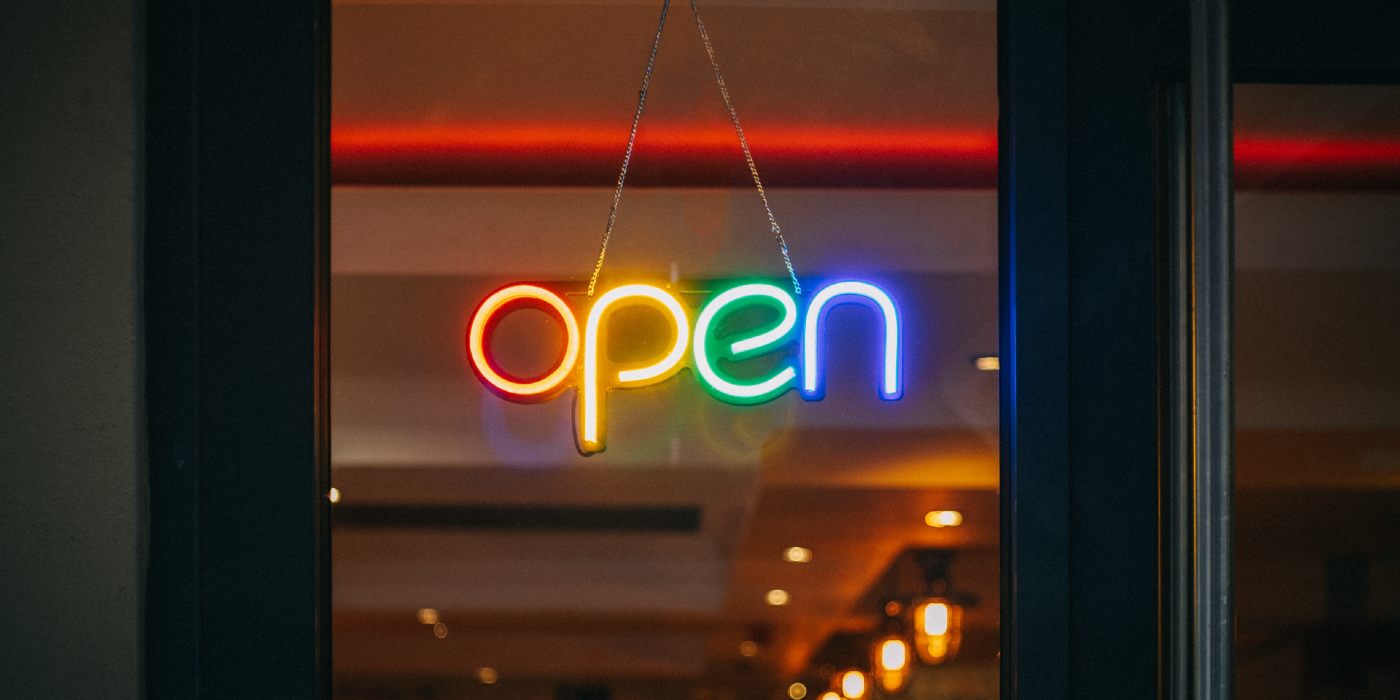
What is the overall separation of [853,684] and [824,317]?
9.90 m

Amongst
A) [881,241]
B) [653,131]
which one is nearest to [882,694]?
[881,241]

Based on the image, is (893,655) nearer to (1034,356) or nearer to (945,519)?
(945,519)

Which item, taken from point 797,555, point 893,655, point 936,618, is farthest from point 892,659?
point 936,618

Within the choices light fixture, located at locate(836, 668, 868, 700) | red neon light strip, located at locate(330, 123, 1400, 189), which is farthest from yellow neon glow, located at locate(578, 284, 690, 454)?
light fixture, located at locate(836, 668, 868, 700)

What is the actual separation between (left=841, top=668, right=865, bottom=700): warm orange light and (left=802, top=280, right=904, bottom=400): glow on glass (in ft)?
31.6

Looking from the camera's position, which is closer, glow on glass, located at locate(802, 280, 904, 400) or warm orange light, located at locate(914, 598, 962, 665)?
glow on glass, located at locate(802, 280, 904, 400)

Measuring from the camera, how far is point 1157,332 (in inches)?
95.7

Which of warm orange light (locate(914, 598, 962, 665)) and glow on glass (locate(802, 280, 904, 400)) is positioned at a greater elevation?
glow on glass (locate(802, 280, 904, 400))

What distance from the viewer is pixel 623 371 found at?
2.48 meters

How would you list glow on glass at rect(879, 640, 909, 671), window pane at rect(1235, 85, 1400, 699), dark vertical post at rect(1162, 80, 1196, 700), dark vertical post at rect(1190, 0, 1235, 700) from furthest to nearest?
glow on glass at rect(879, 640, 909, 671) → window pane at rect(1235, 85, 1400, 699) → dark vertical post at rect(1162, 80, 1196, 700) → dark vertical post at rect(1190, 0, 1235, 700)

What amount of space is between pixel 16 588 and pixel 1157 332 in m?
2.08

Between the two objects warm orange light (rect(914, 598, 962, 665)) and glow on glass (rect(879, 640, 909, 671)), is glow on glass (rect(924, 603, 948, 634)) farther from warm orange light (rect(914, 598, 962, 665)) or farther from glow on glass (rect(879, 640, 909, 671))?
glow on glass (rect(879, 640, 909, 671))

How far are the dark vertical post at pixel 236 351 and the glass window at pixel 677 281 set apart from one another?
Answer: 0.20 m

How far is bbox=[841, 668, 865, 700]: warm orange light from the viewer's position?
462 inches
